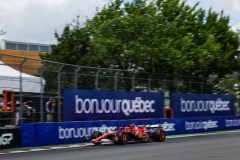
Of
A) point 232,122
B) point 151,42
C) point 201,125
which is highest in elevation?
point 151,42

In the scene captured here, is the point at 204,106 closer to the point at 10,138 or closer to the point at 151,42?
the point at 151,42

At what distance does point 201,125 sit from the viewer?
27.0 m

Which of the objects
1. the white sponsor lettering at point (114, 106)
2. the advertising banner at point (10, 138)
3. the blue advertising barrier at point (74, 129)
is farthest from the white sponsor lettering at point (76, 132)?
the advertising banner at point (10, 138)

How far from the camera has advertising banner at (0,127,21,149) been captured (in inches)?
632

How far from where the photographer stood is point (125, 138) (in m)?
17.5

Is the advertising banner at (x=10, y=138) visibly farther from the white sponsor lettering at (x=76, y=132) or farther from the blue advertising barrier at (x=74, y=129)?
the white sponsor lettering at (x=76, y=132)

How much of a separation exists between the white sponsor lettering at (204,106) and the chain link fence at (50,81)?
3278 mm

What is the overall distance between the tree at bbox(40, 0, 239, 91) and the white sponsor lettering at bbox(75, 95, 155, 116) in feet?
8.30

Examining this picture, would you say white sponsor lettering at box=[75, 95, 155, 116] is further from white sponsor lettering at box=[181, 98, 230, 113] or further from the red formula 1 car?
white sponsor lettering at box=[181, 98, 230, 113]

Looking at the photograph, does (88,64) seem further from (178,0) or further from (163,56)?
(178,0)

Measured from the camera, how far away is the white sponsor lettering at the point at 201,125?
1023 inches

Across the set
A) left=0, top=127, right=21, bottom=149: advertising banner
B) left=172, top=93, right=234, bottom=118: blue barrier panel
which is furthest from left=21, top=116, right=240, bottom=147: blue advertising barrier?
left=172, top=93, right=234, bottom=118: blue barrier panel

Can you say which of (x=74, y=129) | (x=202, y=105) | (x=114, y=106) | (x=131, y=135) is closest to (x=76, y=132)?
(x=74, y=129)

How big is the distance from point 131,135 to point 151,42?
13.4 meters
